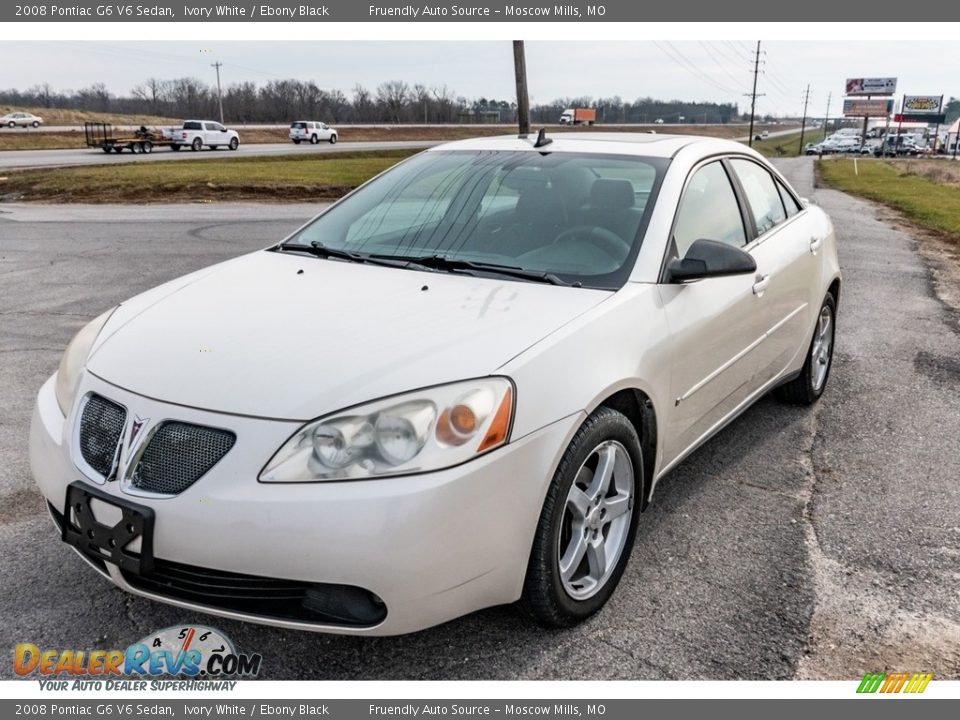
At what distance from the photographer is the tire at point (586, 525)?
2.60 metres

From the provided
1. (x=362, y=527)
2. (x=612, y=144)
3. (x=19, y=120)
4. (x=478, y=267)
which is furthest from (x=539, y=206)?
(x=19, y=120)

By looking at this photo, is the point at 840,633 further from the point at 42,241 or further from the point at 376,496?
the point at 42,241

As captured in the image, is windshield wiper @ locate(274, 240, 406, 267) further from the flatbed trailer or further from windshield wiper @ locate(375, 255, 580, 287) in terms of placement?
the flatbed trailer

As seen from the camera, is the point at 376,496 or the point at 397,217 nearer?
the point at 376,496

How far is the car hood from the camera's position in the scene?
8.05 ft

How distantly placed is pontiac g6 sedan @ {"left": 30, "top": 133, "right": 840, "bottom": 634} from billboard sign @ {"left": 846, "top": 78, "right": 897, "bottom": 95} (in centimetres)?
13458

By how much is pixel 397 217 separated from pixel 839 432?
2.83 meters

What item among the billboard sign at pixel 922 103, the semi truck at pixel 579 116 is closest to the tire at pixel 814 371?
the semi truck at pixel 579 116

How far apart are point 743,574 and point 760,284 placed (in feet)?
4.75

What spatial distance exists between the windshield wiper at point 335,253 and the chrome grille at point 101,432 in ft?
4.28

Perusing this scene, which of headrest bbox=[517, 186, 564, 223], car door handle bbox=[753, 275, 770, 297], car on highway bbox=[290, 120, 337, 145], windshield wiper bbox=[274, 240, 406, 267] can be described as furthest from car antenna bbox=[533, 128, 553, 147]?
car on highway bbox=[290, 120, 337, 145]
